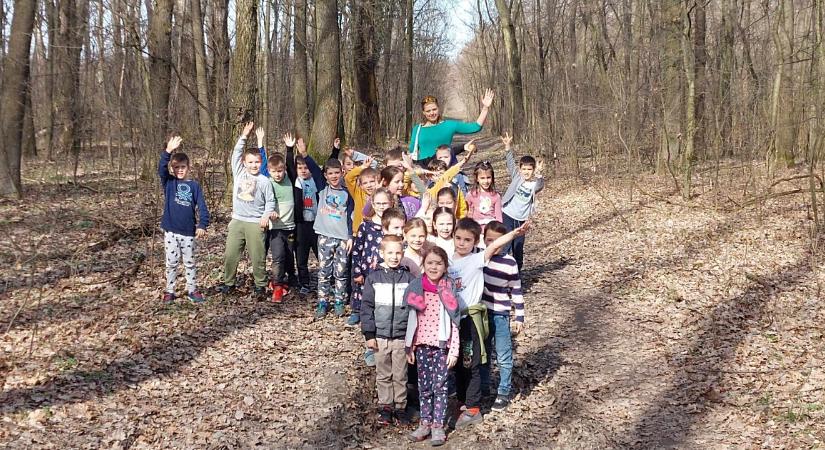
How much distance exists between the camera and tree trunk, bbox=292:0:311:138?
17.4 m

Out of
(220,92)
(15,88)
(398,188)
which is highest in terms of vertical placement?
(15,88)

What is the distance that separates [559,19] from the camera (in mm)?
29078

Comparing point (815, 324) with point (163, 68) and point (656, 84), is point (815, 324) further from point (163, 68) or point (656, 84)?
point (163, 68)

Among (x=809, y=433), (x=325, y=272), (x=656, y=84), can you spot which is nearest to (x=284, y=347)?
(x=325, y=272)

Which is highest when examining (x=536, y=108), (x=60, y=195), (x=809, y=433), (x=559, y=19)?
(x=559, y=19)

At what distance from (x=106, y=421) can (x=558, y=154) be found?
17.0m

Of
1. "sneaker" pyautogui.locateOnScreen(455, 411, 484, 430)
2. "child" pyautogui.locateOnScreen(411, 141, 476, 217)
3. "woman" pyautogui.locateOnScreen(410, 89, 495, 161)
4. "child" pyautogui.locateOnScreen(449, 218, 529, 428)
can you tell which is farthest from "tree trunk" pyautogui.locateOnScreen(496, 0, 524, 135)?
"sneaker" pyautogui.locateOnScreen(455, 411, 484, 430)

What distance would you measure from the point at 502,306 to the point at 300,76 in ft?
45.5

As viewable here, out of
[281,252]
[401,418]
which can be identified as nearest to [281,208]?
[281,252]

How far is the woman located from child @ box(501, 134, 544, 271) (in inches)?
23.8

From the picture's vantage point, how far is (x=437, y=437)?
518cm

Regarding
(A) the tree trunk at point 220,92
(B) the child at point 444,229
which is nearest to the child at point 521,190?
(B) the child at point 444,229

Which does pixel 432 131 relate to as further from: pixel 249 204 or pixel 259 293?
pixel 259 293

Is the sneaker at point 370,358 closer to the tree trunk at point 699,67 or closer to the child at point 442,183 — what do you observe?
the child at point 442,183
